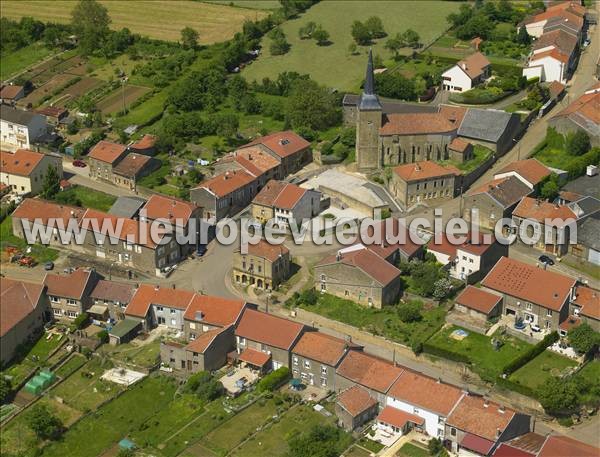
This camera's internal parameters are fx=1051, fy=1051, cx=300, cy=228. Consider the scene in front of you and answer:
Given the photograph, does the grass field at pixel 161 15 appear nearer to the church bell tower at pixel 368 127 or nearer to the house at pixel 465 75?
the house at pixel 465 75

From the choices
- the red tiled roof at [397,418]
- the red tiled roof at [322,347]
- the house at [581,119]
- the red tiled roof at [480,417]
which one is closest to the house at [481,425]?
the red tiled roof at [480,417]

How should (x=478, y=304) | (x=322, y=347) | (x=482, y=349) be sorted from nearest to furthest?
1. (x=322, y=347)
2. (x=482, y=349)
3. (x=478, y=304)

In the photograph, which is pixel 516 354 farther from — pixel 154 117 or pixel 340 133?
pixel 154 117

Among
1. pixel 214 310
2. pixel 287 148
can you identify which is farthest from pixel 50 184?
pixel 214 310

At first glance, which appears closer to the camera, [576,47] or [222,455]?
[222,455]

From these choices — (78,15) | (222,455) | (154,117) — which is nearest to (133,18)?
(78,15)

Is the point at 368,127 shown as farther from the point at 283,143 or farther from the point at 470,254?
the point at 470,254
